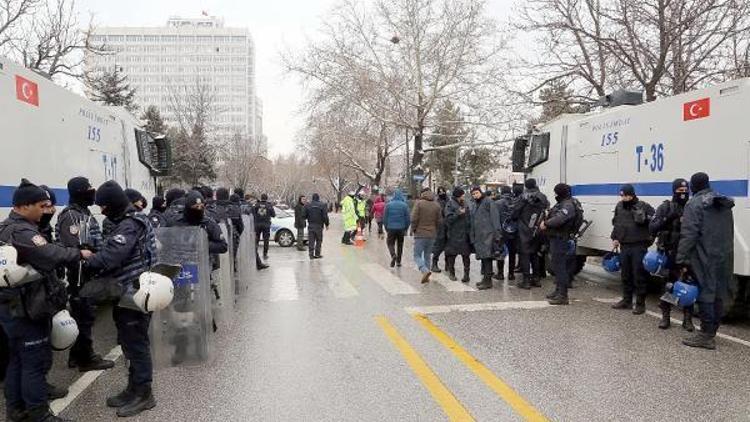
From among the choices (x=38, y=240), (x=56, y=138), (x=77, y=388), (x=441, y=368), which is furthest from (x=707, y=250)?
(x=56, y=138)

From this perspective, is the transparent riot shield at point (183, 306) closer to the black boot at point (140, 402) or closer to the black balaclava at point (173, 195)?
the black boot at point (140, 402)

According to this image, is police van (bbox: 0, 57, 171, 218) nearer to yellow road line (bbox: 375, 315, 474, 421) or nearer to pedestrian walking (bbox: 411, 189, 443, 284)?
yellow road line (bbox: 375, 315, 474, 421)

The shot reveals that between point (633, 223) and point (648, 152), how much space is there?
111 cm

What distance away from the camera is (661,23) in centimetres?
1461

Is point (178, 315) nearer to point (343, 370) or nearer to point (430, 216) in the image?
point (343, 370)

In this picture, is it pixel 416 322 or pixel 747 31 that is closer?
pixel 416 322

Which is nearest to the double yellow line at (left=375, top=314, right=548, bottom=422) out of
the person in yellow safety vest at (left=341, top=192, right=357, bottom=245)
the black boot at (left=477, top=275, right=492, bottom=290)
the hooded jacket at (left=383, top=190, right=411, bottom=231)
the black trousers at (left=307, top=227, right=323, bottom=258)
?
the black boot at (left=477, top=275, right=492, bottom=290)

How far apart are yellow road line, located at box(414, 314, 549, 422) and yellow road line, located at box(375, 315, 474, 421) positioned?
374 millimetres

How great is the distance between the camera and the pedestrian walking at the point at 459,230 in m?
10.2

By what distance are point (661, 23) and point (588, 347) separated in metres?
11.9

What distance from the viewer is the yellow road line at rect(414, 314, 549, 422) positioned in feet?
13.5

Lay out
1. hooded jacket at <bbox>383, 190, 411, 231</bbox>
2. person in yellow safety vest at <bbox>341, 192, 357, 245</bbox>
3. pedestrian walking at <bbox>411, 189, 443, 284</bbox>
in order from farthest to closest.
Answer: person in yellow safety vest at <bbox>341, 192, 357, 245</bbox>
hooded jacket at <bbox>383, 190, 411, 231</bbox>
pedestrian walking at <bbox>411, 189, 443, 284</bbox>

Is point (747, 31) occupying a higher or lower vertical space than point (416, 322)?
higher

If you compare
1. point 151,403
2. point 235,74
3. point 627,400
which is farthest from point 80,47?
point 235,74
